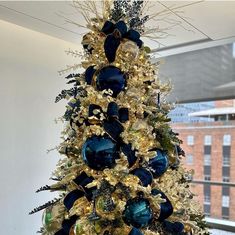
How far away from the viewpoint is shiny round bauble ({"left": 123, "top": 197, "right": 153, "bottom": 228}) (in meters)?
1.05

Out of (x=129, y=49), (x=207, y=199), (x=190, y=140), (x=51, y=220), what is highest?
(x=129, y=49)

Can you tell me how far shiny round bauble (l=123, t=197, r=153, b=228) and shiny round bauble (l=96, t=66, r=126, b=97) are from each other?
1.36 ft

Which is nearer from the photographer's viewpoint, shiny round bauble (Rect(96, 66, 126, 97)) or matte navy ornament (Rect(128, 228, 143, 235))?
matte navy ornament (Rect(128, 228, 143, 235))

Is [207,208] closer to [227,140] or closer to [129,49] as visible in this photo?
[227,140]

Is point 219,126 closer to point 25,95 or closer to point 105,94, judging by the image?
point 25,95

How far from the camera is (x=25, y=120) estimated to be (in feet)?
9.68

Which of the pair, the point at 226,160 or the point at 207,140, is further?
the point at 207,140

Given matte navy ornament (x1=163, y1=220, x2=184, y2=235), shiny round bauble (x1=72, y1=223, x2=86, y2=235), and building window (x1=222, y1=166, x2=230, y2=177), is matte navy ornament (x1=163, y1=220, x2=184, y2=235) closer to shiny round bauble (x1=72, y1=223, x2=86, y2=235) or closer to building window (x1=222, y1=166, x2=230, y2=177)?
shiny round bauble (x1=72, y1=223, x2=86, y2=235)

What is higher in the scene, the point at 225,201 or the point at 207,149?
the point at 207,149

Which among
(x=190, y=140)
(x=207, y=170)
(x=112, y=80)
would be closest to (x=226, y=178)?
(x=207, y=170)

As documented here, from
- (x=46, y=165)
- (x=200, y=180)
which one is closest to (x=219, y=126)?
(x=200, y=180)

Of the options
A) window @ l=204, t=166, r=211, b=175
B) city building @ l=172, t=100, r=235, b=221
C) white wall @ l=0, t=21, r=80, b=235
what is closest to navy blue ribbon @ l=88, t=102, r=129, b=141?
white wall @ l=0, t=21, r=80, b=235

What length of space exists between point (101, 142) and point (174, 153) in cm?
36

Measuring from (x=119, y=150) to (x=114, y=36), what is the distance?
18.0 inches
